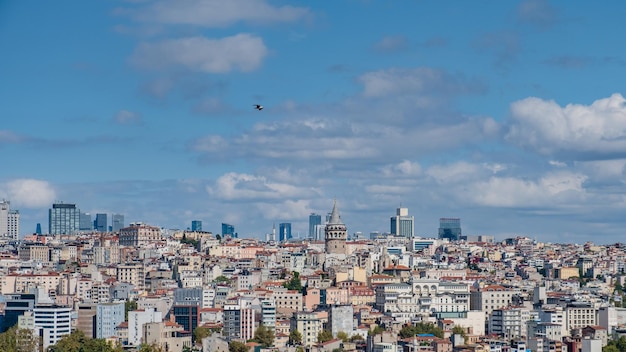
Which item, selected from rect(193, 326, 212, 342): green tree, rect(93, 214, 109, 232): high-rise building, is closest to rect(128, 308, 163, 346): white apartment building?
rect(193, 326, 212, 342): green tree

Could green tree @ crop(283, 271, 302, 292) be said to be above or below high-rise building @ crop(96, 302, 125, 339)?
above

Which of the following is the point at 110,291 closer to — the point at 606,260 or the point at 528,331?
the point at 528,331

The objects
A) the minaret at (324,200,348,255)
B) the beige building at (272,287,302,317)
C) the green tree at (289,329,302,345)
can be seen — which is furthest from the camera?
the minaret at (324,200,348,255)

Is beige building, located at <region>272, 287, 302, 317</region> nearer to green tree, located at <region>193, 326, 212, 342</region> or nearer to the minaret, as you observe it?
green tree, located at <region>193, 326, 212, 342</region>

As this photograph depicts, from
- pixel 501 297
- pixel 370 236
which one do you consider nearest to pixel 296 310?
pixel 501 297

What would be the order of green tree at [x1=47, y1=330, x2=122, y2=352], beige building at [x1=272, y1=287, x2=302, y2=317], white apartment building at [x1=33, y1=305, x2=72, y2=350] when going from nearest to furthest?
green tree at [x1=47, y1=330, x2=122, y2=352], white apartment building at [x1=33, y1=305, x2=72, y2=350], beige building at [x1=272, y1=287, x2=302, y2=317]

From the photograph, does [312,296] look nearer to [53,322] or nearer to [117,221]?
[53,322]

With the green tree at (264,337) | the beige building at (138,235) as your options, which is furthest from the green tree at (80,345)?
the beige building at (138,235)

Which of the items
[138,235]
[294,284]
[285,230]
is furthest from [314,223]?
[294,284]
